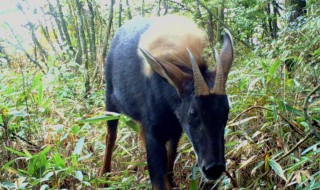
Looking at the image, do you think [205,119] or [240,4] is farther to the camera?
[240,4]

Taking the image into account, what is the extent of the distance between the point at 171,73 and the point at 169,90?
0.84 feet

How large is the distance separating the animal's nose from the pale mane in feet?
2.90

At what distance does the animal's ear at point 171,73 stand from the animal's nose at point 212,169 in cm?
62

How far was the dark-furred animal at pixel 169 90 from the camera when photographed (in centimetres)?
312

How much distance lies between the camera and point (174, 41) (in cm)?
388

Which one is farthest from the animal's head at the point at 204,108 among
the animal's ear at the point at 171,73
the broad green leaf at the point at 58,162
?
the broad green leaf at the point at 58,162

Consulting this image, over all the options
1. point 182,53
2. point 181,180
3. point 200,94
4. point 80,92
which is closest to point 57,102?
point 80,92

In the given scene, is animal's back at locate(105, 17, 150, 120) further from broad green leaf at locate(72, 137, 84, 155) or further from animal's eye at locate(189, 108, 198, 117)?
animal's eye at locate(189, 108, 198, 117)

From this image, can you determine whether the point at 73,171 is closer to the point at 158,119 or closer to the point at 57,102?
the point at 158,119

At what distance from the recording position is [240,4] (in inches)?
340

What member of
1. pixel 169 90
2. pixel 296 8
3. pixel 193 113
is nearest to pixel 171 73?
pixel 169 90

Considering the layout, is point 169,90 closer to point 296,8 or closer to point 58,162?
point 58,162

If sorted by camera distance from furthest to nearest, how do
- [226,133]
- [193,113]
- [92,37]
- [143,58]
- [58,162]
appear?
[92,37] < [226,133] < [143,58] < [58,162] < [193,113]

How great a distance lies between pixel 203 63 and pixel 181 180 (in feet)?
4.11
